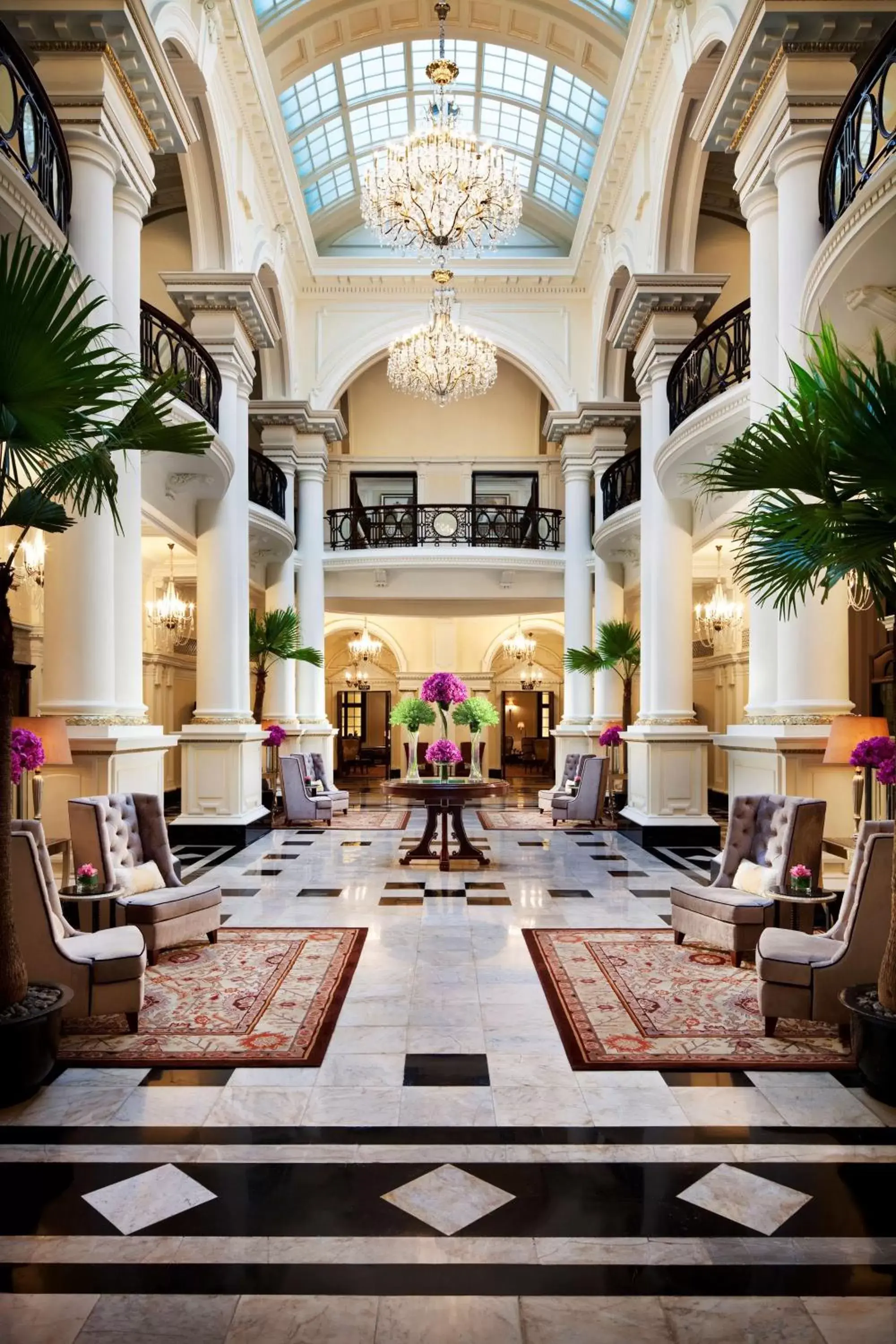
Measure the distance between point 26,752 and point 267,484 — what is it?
31.3ft

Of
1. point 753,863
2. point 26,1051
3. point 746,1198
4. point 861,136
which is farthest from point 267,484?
point 746,1198

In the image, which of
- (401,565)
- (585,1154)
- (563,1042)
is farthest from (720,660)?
(585,1154)

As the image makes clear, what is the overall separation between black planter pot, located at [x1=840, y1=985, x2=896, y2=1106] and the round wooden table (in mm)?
4930

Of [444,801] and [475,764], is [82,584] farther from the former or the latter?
[475,764]

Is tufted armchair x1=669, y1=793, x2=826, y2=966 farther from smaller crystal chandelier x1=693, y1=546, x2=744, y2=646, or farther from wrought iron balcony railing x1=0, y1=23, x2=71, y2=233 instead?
smaller crystal chandelier x1=693, y1=546, x2=744, y2=646

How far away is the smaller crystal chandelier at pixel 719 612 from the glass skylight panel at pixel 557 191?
6378 millimetres

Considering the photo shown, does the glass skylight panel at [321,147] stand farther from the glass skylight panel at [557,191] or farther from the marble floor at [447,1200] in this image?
the marble floor at [447,1200]

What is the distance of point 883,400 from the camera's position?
3.03m

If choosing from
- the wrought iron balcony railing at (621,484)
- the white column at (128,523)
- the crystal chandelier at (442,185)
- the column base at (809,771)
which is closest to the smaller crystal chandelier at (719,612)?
the wrought iron balcony railing at (621,484)

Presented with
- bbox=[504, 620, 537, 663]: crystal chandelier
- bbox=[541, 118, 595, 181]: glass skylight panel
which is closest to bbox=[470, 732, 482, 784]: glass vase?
bbox=[504, 620, 537, 663]: crystal chandelier

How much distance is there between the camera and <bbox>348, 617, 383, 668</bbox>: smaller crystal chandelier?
20.4 meters

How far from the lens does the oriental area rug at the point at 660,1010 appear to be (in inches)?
150

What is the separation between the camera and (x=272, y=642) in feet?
43.3

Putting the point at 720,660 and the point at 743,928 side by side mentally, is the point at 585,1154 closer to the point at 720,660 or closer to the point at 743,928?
the point at 743,928
